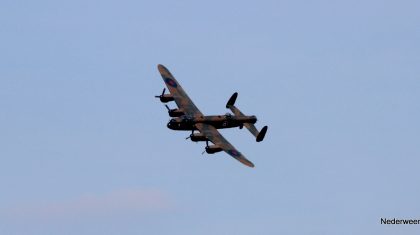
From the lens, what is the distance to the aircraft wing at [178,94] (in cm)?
12516

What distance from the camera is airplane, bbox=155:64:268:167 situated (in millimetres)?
115562

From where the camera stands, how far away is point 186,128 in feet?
396

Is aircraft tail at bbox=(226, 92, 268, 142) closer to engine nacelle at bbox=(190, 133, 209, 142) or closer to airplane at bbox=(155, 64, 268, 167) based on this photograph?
airplane at bbox=(155, 64, 268, 167)

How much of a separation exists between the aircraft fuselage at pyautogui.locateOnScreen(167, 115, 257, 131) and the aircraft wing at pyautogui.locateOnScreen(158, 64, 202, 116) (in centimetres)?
255

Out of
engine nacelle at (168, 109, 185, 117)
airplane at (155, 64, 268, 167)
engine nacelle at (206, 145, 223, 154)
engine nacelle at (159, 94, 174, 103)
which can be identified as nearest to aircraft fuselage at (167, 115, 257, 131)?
airplane at (155, 64, 268, 167)

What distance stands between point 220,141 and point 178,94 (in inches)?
586

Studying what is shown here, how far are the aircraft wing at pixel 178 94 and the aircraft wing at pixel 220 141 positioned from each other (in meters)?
3.90

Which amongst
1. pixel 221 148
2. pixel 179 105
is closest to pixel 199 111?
pixel 179 105

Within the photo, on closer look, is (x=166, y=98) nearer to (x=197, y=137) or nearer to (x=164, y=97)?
(x=164, y=97)

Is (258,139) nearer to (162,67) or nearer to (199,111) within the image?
(199,111)

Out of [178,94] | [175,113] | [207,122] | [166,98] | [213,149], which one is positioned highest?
[178,94]

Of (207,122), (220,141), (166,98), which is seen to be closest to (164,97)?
(166,98)

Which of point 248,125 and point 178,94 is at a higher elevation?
point 178,94

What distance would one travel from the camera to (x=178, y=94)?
129250 mm
